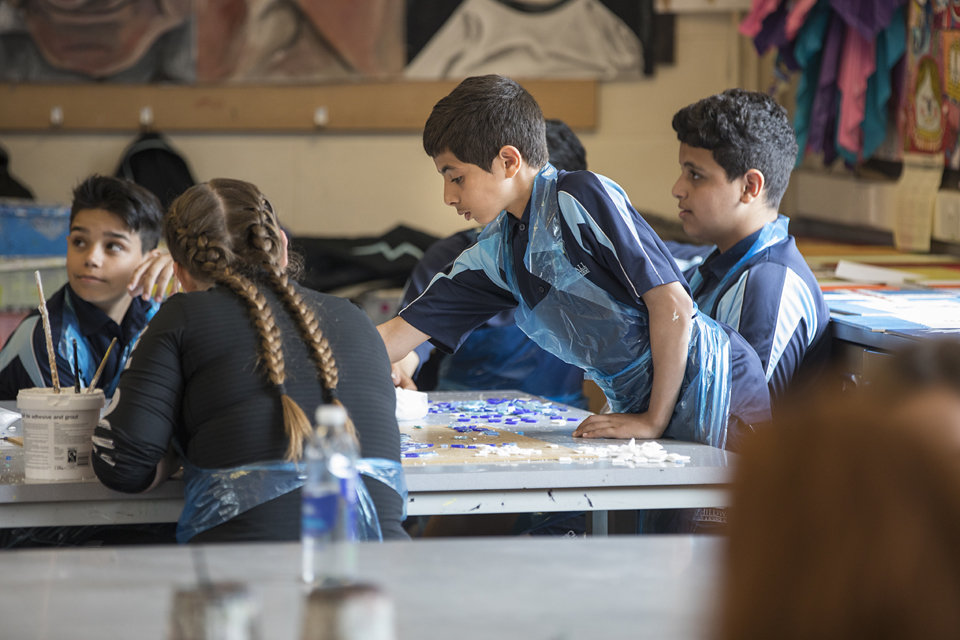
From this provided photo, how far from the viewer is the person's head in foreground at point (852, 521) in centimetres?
46

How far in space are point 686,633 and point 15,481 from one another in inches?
42.1

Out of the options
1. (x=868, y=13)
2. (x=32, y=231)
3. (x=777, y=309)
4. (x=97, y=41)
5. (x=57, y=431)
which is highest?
(x=97, y=41)

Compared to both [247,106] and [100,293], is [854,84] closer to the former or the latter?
[100,293]

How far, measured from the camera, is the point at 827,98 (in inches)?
137

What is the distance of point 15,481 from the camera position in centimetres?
152

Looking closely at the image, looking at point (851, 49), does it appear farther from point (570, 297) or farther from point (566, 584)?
point (566, 584)

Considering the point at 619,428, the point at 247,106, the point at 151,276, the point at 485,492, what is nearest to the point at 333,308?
the point at 485,492

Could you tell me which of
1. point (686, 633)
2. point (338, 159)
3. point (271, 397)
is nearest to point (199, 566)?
point (271, 397)

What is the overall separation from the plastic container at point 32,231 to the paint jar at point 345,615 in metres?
3.34

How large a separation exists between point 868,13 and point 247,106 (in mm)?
2620

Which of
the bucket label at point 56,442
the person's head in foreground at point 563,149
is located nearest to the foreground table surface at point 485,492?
the bucket label at point 56,442

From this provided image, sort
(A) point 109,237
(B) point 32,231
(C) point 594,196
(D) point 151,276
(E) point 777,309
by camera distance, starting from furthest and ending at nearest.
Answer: (B) point 32,231, (A) point 109,237, (D) point 151,276, (E) point 777,309, (C) point 594,196

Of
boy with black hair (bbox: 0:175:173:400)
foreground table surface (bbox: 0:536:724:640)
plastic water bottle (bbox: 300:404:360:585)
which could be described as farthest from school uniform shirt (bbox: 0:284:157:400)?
plastic water bottle (bbox: 300:404:360:585)

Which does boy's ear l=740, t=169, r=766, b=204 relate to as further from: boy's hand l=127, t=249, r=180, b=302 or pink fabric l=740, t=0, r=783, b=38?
pink fabric l=740, t=0, r=783, b=38
